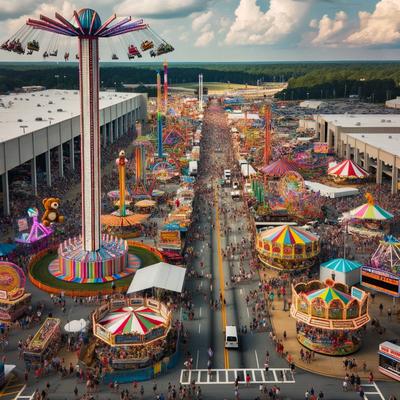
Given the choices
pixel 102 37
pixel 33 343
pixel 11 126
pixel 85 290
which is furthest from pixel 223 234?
pixel 11 126

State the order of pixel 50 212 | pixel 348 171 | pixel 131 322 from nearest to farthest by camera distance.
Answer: pixel 131 322
pixel 50 212
pixel 348 171

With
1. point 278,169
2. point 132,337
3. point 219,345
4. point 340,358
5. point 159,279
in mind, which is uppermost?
point 278,169

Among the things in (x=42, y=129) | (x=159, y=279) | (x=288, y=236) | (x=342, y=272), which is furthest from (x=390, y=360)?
(x=42, y=129)

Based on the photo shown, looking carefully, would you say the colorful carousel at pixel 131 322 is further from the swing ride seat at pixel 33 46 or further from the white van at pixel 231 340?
the swing ride seat at pixel 33 46

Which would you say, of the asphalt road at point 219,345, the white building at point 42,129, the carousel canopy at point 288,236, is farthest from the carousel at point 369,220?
the white building at point 42,129

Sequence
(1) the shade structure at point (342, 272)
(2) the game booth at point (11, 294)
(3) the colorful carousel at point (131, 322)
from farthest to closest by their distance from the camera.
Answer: (1) the shade structure at point (342, 272)
(2) the game booth at point (11, 294)
(3) the colorful carousel at point (131, 322)

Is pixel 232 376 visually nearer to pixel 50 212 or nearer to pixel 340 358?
pixel 340 358
